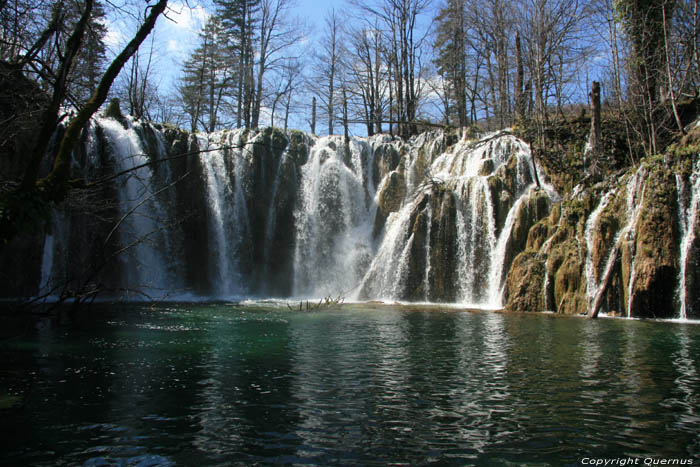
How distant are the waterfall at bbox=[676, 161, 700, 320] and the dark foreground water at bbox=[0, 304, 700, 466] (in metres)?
2.27

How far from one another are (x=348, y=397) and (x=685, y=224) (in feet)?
37.0

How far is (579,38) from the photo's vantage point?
21312 mm

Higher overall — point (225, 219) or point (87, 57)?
point (87, 57)

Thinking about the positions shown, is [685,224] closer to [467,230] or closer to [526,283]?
[526,283]

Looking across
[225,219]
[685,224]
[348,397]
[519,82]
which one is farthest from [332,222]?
[348,397]

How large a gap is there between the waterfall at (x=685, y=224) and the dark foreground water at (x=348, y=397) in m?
2.27

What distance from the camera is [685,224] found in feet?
41.3

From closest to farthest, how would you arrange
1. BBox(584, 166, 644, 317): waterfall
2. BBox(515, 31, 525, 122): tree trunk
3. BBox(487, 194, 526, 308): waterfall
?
BBox(584, 166, 644, 317): waterfall, BBox(487, 194, 526, 308): waterfall, BBox(515, 31, 525, 122): tree trunk

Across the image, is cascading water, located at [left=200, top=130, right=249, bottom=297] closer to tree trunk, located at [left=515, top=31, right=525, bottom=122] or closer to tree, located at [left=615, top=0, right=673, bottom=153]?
tree trunk, located at [left=515, top=31, right=525, bottom=122]

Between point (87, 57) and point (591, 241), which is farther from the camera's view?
point (591, 241)

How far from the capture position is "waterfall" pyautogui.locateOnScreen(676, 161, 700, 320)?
12.2 meters

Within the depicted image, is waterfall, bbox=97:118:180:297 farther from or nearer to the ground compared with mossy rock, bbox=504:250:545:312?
farther from the ground

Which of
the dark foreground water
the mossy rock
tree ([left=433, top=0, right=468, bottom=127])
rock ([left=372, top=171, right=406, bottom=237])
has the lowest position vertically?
the dark foreground water

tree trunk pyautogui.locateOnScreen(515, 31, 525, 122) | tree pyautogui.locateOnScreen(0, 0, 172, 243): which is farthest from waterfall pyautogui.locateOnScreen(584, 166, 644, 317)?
tree pyautogui.locateOnScreen(0, 0, 172, 243)
